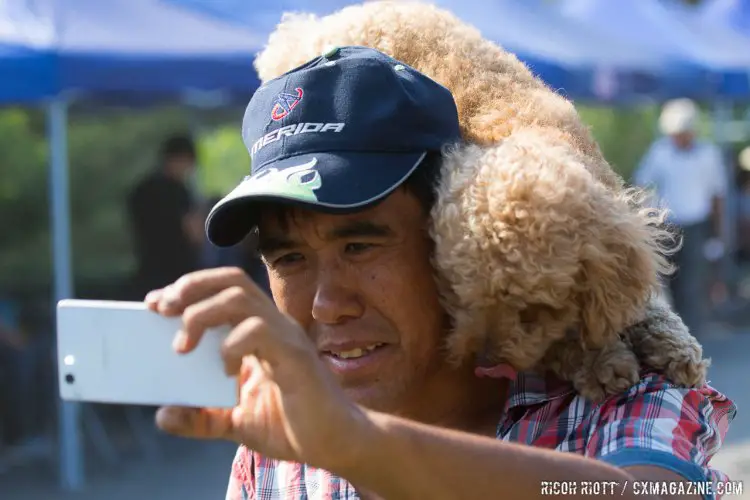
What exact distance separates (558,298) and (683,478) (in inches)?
12.7

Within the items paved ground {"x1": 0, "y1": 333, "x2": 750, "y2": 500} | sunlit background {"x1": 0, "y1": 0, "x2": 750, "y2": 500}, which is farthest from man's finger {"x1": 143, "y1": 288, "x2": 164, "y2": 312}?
paved ground {"x1": 0, "y1": 333, "x2": 750, "y2": 500}

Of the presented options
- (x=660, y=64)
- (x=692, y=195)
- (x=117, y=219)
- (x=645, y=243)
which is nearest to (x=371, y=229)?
(x=645, y=243)

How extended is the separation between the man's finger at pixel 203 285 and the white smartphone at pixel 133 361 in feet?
0.11

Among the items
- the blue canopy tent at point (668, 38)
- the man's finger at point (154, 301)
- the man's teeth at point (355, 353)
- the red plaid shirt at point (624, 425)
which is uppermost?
the blue canopy tent at point (668, 38)

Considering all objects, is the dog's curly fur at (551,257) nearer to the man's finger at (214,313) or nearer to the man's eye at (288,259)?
the man's eye at (288,259)

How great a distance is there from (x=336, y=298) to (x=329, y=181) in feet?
0.65

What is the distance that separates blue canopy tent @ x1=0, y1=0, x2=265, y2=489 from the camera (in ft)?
17.1

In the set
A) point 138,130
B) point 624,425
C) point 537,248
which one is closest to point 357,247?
point 537,248

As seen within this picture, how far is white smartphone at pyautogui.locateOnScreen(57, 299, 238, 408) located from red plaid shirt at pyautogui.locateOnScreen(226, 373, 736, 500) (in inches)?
23.4

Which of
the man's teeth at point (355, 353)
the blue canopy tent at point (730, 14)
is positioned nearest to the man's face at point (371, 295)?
the man's teeth at point (355, 353)

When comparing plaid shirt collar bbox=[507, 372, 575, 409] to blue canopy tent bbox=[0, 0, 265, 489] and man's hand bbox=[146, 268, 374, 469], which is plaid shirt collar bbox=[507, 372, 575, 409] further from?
blue canopy tent bbox=[0, 0, 265, 489]

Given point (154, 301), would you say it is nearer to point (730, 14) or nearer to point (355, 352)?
point (355, 352)

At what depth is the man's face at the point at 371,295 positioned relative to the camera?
180 centimetres

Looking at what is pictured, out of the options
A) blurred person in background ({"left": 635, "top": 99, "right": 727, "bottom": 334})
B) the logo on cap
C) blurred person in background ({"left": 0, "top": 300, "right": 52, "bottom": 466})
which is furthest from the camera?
A: blurred person in background ({"left": 635, "top": 99, "right": 727, "bottom": 334})
